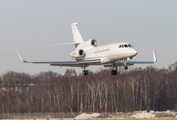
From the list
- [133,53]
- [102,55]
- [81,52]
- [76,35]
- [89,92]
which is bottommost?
[89,92]

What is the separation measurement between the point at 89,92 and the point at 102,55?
4057 cm

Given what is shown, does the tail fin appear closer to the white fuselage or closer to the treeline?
the white fuselage

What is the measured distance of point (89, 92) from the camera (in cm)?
7938

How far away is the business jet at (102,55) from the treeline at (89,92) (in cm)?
2712

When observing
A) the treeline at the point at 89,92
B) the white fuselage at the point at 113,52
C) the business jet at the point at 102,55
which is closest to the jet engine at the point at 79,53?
the business jet at the point at 102,55

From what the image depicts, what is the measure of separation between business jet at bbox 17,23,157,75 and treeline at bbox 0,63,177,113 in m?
27.1

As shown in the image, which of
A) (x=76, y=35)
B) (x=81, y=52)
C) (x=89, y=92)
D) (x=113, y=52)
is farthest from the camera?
(x=89, y=92)

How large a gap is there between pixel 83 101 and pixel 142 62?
3741 cm

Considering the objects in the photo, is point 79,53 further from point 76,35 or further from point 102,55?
point 76,35

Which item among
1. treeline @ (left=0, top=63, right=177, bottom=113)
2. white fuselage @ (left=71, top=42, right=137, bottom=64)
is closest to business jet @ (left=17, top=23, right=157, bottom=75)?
white fuselage @ (left=71, top=42, right=137, bottom=64)

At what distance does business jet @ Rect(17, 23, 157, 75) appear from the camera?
123ft

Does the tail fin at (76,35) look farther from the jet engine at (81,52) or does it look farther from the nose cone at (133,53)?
the nose cone at (133,53)

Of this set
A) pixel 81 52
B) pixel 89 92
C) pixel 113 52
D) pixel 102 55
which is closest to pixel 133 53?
pixel 113 52

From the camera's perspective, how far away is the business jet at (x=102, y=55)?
37.4 m
